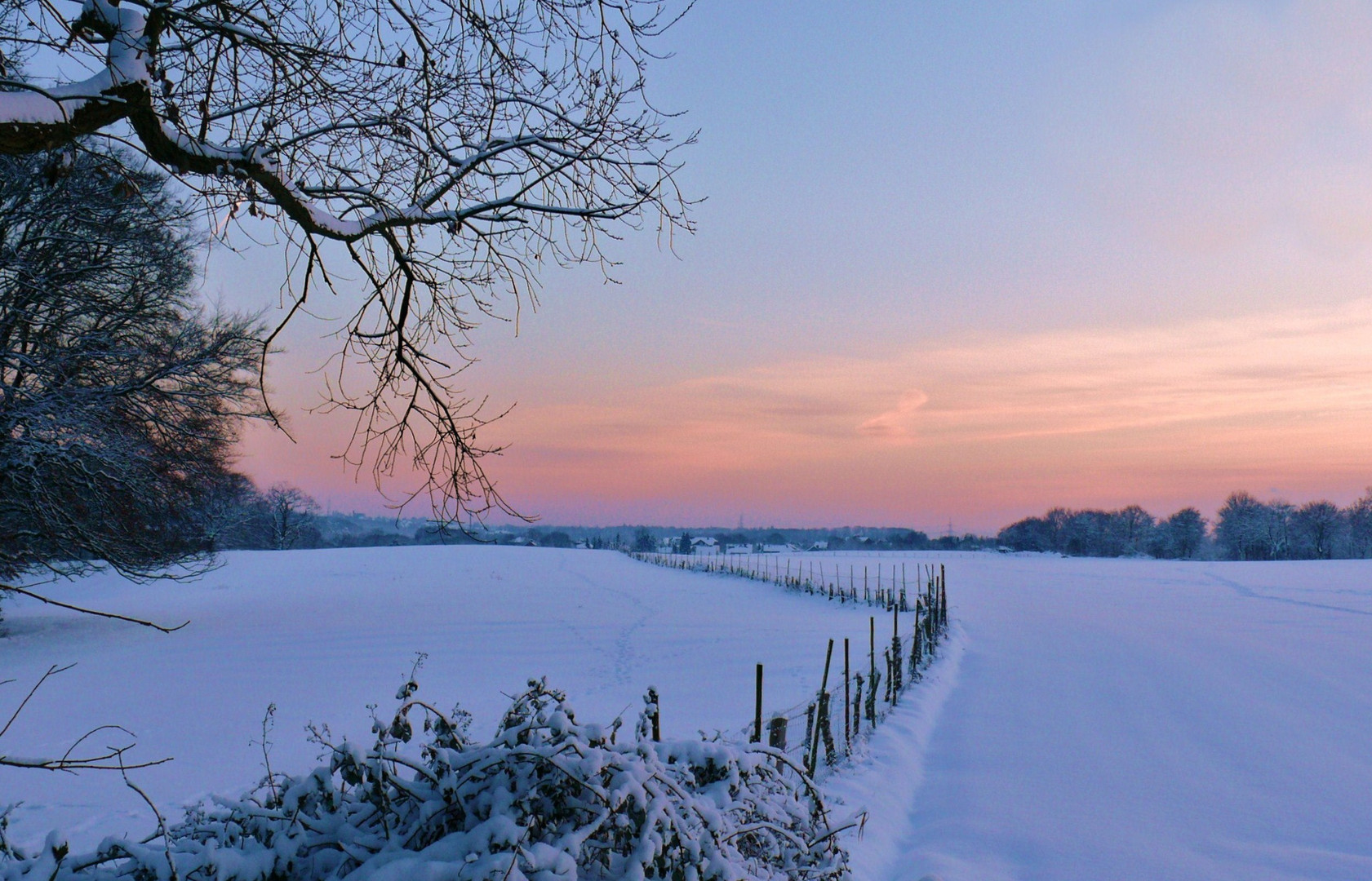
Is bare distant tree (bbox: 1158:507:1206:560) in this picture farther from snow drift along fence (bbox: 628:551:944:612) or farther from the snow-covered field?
the snow-covered field

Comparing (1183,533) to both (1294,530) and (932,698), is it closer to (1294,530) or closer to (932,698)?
(1294,530)

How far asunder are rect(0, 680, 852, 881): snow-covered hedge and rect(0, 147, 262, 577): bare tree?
24.3 ft

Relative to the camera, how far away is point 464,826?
81.9 inches

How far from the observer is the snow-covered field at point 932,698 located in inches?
218

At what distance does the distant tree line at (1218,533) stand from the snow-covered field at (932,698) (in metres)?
76.8

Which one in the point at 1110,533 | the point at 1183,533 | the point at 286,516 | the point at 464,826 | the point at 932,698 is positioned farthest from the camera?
the point at 1110,533

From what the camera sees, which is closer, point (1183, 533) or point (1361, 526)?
point (1361, 526)

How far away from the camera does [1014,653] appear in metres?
13.8

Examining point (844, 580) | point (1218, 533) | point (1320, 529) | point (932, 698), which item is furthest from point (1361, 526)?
point (932, 698)

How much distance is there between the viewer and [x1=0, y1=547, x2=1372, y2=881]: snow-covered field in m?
5.54

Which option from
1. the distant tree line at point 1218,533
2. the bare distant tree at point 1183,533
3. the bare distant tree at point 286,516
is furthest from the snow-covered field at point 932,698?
the bare distant tree at point 1183,533

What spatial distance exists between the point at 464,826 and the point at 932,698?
9.16m

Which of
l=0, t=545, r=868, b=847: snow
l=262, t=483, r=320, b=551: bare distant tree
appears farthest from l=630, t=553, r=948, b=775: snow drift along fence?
l=262, t=483, r=320, b=551: bare distant tree

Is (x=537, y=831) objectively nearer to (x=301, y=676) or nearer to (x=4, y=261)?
(x=4, y=261)
